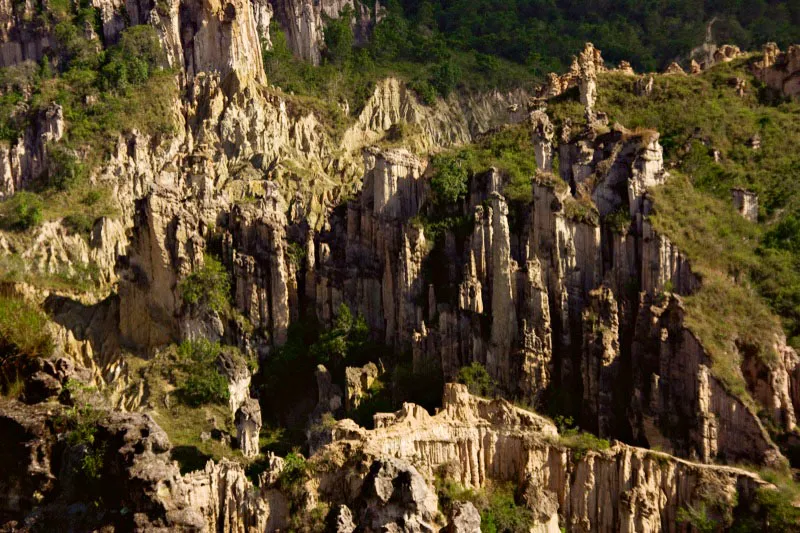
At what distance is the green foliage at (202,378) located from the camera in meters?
55.7

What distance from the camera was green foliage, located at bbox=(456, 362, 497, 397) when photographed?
164 ft

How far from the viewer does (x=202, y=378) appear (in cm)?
5612

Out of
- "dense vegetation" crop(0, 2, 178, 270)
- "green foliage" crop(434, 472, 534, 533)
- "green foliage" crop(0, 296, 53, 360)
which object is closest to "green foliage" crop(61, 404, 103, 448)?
"green foliage" crop(0, 296, 53, 360)

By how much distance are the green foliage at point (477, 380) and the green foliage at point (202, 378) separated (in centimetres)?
1128

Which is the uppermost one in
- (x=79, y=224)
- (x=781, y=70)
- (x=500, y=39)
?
(x=500, y=39)

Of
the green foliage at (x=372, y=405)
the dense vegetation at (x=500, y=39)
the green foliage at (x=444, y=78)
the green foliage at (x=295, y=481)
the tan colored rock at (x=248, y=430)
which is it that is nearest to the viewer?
the green foliage at (x=295, y=481)

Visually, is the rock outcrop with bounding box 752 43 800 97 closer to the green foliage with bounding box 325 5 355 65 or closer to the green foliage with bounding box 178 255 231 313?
the green foliage with bounding box 178 255 231 313

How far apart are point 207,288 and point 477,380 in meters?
15.2

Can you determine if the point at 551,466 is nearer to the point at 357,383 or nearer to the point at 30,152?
the point at 357,383

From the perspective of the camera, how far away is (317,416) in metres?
53.9

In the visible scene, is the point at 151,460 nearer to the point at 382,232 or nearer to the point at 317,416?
the point at 317,416

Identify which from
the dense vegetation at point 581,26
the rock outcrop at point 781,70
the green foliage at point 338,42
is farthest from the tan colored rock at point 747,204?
the green foliage at point 338,42

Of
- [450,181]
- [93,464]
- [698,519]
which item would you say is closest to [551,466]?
[698,519]

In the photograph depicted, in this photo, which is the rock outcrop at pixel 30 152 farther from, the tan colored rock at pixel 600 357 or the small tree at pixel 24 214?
the tan colored rock at pixel 600 357
